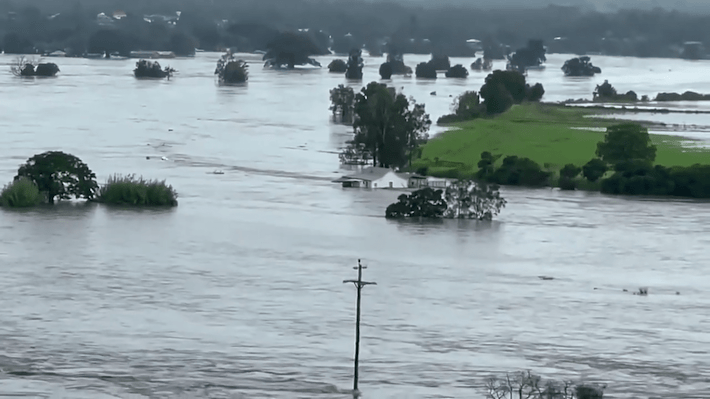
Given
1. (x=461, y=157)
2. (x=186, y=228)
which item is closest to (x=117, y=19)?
(x=461, y=157)

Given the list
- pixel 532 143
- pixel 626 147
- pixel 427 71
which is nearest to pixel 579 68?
pixel 427 71

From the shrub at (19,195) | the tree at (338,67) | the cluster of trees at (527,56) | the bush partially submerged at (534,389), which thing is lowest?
the bush partially submerged at (534,389)

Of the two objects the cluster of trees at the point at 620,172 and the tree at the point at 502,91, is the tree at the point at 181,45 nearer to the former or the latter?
the tree at the point at 502,91

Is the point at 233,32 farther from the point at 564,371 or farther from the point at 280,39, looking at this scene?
the point at 564,371

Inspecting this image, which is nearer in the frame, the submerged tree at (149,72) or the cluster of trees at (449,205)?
the cluster of trees at (449,205)

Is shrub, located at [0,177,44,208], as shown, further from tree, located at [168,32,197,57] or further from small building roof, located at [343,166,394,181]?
tree, located at [168,32,197,57]

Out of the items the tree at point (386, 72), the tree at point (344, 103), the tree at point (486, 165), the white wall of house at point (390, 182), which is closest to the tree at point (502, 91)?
the tree at point (344, 103)

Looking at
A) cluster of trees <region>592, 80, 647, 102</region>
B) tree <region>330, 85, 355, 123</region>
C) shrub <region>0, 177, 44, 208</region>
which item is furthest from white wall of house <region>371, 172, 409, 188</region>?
cluster of trees <region>592, 80, 647, 102</region>
